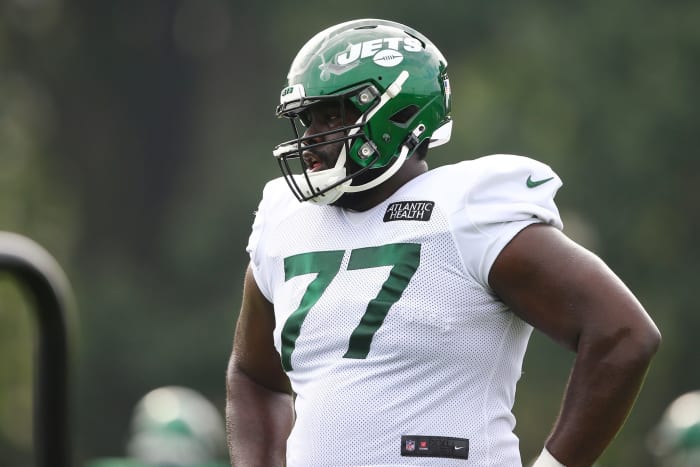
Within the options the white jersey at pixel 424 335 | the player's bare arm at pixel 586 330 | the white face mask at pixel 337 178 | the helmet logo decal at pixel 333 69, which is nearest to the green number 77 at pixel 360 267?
the white jersey at pixel 424 335

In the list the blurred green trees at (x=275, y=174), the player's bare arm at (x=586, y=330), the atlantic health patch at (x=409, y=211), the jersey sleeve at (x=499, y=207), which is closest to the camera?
the player's bare arm at (x=586, y=330)

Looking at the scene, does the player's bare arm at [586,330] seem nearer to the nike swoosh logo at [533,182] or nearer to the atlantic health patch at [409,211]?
the nike swoosh logo at [533,182]

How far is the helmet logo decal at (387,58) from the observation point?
3.69 metres

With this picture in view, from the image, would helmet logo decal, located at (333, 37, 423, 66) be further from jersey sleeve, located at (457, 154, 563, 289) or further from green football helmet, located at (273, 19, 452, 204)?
jersey sleeve, located at (457, 154, 563, 289)

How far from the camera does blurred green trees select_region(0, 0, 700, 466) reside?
21.7m

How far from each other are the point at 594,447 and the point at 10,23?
2412 centimetres

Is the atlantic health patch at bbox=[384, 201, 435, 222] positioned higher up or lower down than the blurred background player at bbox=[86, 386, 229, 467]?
higher up

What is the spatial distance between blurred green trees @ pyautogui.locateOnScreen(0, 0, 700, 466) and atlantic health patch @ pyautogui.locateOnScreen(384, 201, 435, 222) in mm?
15440

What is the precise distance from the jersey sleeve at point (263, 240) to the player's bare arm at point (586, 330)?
2.56ft

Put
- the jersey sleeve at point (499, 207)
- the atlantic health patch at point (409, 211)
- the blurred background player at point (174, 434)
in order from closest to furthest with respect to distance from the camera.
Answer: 1. the jersey sleeve at point (499, 207)
2. the atlantic health patch at point (409, 211)
3. the blurred background player at point (174, 434)

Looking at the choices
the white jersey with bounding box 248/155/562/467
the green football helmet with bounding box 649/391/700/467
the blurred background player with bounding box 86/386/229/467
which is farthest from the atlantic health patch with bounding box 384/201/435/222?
the blurred background player with bounding box 86/386/229/467

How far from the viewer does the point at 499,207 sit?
3.34 meters

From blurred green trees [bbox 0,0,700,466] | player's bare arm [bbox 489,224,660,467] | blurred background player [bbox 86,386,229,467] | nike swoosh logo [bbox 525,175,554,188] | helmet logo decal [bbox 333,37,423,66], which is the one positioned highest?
helmet logo decal [bbox 333,37,423,66]

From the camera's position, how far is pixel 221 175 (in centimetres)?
2452
